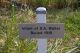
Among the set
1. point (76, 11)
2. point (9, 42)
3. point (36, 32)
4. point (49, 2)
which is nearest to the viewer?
point (36, 32)

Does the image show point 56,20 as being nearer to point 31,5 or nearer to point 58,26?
point 31,5

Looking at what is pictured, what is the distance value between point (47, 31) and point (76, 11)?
3869mm

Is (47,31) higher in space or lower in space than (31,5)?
higher

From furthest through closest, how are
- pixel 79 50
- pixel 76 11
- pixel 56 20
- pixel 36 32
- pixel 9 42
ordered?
pixel 76 11 → pixel 56 20 → pixel 79 50 → pixel 9 42 → pixel 36 32

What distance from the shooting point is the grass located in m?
4.44

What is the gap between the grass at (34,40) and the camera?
4441 millimetres

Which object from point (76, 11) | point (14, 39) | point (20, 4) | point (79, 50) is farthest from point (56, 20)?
point (14, 39)

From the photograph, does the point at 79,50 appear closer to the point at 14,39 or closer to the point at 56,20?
the point at 14,39

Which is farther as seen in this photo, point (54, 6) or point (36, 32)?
point (54, 6)

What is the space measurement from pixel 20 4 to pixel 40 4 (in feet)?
1.45

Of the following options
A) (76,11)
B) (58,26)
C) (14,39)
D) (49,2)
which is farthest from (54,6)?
(58,26)

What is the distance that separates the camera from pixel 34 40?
479cm

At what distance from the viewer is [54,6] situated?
7.98 m

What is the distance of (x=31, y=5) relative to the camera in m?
7.87
